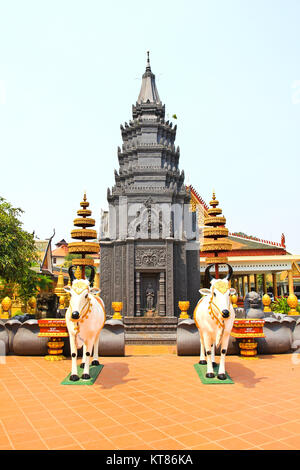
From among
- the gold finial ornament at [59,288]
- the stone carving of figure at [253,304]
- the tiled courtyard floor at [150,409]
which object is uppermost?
the gold finial ornament at [59,288]

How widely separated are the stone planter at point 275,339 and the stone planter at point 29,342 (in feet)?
19.1

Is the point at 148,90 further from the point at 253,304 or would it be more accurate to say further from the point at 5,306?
the point at 5,306

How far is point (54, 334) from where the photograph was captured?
832cm

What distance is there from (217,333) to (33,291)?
46.3ft

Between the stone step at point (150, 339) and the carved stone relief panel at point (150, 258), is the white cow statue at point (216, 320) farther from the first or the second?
the carved stone relief panel at point (150, 258)

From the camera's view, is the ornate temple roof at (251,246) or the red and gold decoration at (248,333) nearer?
the red and gold decoration at (248,333)

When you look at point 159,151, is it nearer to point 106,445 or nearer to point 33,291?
point 33,291

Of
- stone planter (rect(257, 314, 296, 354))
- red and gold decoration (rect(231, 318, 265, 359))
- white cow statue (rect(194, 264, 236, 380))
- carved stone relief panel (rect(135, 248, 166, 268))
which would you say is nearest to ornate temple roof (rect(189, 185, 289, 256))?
carved stone relief panel (rect(135, 248, 166, 268))

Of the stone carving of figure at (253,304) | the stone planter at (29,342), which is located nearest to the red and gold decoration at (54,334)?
the stone planter at (29,342)

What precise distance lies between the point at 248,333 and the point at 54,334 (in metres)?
4.98

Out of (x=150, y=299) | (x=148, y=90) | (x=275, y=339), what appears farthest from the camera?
(x=148, y=90)

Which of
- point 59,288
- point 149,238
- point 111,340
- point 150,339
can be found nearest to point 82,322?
point 111,340

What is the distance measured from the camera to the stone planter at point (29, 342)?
8672 millimetres

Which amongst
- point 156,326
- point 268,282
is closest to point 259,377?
point 156,326
